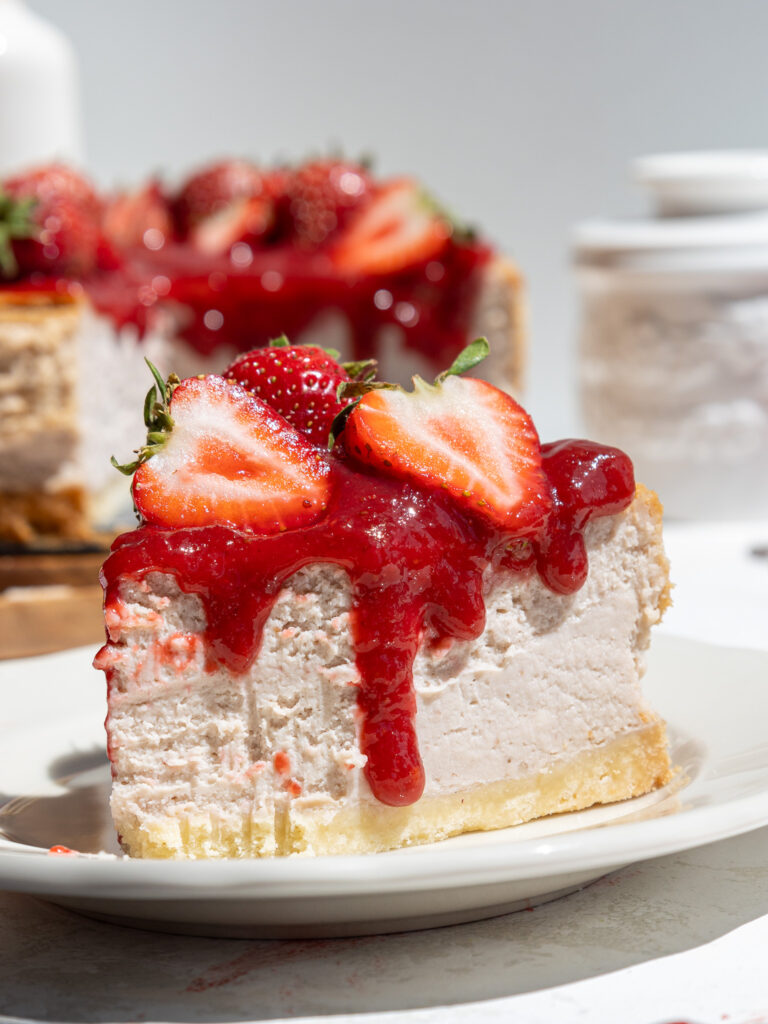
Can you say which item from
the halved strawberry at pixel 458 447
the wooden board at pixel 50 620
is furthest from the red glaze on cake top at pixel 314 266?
the halved strawberry at pixel 458 447

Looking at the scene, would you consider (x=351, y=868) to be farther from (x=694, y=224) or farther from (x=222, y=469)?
(x=694, y=224)

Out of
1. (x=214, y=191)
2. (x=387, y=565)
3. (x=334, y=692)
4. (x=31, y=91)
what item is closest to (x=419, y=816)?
(x=334, y=692)

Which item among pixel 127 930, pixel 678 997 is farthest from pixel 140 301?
pixel 678 997

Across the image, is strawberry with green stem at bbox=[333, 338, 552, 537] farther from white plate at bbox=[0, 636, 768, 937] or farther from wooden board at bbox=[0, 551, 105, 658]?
wooden board at bbox=[0, 551, 105, 658]

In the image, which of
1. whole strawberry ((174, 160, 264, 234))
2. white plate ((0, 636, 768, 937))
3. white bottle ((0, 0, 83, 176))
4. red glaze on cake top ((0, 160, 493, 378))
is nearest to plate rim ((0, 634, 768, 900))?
white plate ((0, 636, 768, 937))

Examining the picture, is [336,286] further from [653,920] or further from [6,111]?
[653,920]

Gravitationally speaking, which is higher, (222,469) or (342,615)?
(222,469)

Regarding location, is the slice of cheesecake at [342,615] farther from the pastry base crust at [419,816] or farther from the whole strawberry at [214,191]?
the whole strawberry at [214,191]
